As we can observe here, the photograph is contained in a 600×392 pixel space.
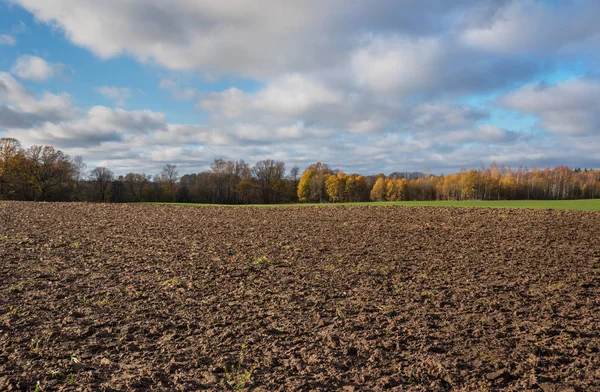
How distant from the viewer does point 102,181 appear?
76.8m

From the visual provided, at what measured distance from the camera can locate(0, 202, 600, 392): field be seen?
495 cm

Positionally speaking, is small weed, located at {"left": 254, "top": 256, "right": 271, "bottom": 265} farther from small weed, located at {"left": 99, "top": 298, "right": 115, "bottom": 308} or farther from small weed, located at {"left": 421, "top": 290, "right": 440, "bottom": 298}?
small weed, located at {"left": 421, "top": 290, "right": 440, "bottom": 298}

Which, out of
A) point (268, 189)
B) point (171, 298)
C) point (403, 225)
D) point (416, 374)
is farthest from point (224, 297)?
point (268, 189)

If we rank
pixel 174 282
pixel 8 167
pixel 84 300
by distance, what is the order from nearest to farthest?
pixel 84 300, pixel 174 282, pixel 8 167

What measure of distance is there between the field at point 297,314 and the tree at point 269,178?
2862 inches

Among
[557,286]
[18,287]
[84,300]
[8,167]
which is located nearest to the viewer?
[84,300]

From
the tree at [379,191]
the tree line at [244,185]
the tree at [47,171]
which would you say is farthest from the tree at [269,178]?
the tree at [47,171]

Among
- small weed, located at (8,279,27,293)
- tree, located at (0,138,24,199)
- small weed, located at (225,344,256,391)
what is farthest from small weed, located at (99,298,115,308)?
tree, located at (0,138,24,199)

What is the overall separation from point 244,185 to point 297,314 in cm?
8273

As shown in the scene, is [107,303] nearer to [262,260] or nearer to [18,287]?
[18,287]

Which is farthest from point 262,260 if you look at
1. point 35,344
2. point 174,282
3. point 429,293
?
point 35,344

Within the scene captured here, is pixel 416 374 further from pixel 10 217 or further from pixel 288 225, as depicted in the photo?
pixel 10 217

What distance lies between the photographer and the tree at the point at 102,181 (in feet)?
244

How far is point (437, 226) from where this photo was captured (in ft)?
63.1
